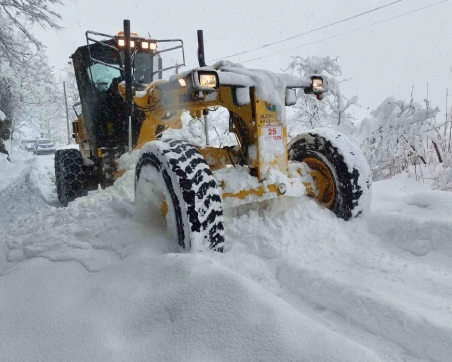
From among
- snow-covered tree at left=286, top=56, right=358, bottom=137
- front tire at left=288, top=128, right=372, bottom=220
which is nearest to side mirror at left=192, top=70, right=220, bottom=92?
front tire at left=288, top=128, right=372, bottom=220

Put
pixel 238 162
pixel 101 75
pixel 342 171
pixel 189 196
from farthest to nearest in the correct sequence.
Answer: pixel 101 75 → pixel 238 162 → pixel 342 171 → pixel 189 196

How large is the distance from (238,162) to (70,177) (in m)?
3.17

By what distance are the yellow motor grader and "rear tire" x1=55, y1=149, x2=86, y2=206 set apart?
2405 millimetres

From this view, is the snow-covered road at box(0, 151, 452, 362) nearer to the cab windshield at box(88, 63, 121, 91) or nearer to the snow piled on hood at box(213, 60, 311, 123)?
the snow piled on hood at box(213, 60, 311, 123)

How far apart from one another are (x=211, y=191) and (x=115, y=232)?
86 cm

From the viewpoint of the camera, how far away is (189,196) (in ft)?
8.21

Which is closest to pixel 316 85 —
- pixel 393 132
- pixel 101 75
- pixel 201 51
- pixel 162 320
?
pixel 201 51

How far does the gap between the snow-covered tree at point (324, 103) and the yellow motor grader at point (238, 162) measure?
5.45 m

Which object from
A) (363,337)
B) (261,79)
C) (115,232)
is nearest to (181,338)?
(363,337)

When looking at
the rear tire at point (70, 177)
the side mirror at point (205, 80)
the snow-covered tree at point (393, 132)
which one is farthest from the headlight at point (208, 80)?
the snow-covered tree at point (393, 132)

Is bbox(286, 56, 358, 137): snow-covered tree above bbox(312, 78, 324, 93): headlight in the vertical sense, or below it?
above

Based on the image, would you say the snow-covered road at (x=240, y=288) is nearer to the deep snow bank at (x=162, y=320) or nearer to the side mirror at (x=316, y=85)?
the deep snow bank at (x=162, y=320)

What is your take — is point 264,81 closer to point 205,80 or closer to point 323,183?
point 205,80

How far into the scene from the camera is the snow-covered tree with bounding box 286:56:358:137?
30.6 feet
